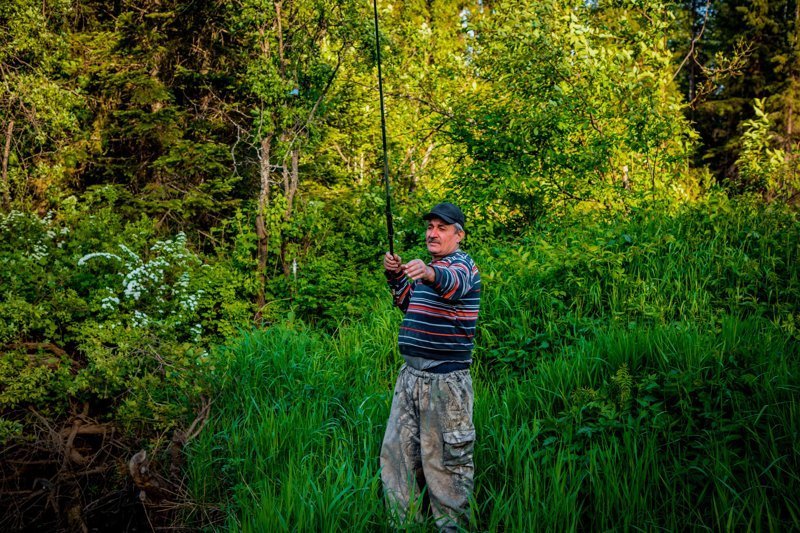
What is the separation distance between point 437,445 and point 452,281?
0.83 m

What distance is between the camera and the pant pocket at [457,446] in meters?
2.65

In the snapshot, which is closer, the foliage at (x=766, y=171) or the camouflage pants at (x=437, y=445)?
the camouflage pants at (x=437, y=445)

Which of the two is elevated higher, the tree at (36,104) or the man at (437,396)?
the tree at (36,104)

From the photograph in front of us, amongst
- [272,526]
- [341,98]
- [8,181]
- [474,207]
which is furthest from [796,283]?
[8,181]

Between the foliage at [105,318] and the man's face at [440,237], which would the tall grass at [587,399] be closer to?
the foliage at [105,318]

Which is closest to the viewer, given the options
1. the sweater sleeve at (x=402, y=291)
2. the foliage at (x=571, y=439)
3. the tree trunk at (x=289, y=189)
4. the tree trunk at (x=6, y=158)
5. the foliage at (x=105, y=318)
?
the foliage at (x=571, y=439)

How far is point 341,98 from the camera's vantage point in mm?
8883

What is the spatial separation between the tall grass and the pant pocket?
30 cm

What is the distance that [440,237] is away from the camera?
2836mm

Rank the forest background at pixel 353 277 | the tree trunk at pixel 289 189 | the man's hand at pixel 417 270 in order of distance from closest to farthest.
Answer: the man's hand at pixel 417 270, the forest background at pixel 353 277, the tree trunk at pixel 289 189

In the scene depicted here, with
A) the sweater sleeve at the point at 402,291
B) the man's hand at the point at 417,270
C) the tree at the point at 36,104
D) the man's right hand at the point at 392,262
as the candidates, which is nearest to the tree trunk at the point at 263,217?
the tree at the point at 36,104

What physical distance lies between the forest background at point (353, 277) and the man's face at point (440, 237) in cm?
126

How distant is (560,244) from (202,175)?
7307 mm

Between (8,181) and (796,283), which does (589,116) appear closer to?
(796,283)
